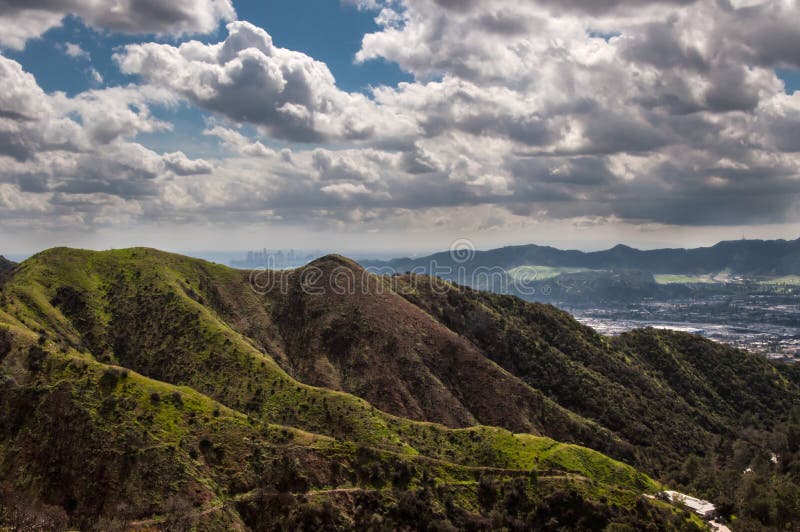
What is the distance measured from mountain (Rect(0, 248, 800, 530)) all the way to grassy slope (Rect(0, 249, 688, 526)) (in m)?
0.33

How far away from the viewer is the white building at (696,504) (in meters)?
102

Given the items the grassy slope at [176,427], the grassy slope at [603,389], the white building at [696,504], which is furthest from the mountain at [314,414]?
the white building at [696,504]

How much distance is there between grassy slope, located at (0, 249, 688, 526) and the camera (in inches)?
2773

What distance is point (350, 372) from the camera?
14388 centimetres

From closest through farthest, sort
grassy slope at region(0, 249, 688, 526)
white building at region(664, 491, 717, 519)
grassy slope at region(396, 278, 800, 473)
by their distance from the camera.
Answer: grassy slope at region(0, 249, 688, 526) < white building at region(664, 491, 717, 519) < grassy slope at region(396, 278, 800, 473)

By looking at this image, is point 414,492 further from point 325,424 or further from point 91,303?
point 91,303

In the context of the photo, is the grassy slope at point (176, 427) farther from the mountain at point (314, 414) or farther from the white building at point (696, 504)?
the white building at point (696, 504)

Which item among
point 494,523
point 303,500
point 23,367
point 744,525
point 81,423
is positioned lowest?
point 744,525

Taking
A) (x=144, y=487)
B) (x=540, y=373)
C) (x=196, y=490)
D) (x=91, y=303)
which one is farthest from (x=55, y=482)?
(x=540, y=373)

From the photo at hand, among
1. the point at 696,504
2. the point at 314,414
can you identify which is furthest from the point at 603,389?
the point at 314,414

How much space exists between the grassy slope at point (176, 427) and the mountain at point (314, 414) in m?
0.33

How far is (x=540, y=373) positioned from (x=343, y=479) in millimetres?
114636

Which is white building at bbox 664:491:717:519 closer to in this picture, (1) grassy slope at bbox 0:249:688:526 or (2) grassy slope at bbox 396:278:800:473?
(1) grassy slope at bbox 0:249:688:526

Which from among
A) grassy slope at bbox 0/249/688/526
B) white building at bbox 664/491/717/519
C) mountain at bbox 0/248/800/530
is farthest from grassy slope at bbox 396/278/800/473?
grassy slope at bbox 0/249/688/526
